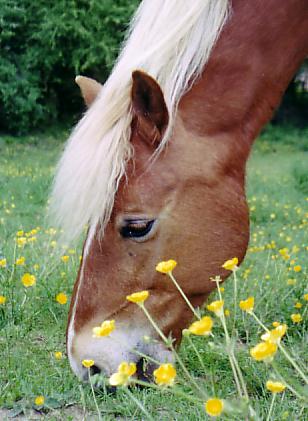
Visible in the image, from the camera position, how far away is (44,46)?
11.9m

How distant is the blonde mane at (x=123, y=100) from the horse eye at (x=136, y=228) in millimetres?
58

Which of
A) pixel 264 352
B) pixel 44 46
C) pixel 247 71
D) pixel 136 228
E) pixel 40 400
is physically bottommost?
pixel 44 46

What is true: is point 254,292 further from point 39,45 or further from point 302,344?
point 39,45

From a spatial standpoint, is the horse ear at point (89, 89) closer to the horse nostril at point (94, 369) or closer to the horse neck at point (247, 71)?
the horse neck at point (247, 71)

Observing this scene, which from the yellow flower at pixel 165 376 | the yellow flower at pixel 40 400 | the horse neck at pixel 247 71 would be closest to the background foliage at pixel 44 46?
the horse neck at pixel 247 71

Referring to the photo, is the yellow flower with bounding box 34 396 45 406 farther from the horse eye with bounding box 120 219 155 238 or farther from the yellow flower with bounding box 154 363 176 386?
the yellow flower with bounding box 154 363 176 386

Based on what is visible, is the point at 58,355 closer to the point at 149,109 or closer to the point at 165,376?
the point at 149,109

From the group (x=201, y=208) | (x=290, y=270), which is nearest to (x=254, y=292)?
(x=290, y=270)

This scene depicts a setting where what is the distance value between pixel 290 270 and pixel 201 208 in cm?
133

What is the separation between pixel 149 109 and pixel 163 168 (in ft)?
0.57

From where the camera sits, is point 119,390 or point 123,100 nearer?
point 123,100

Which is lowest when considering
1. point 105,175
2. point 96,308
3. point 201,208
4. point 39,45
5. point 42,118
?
point 42,118

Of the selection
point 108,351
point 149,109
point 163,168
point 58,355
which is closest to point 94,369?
point 108,351

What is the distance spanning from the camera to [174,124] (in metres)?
1.92
